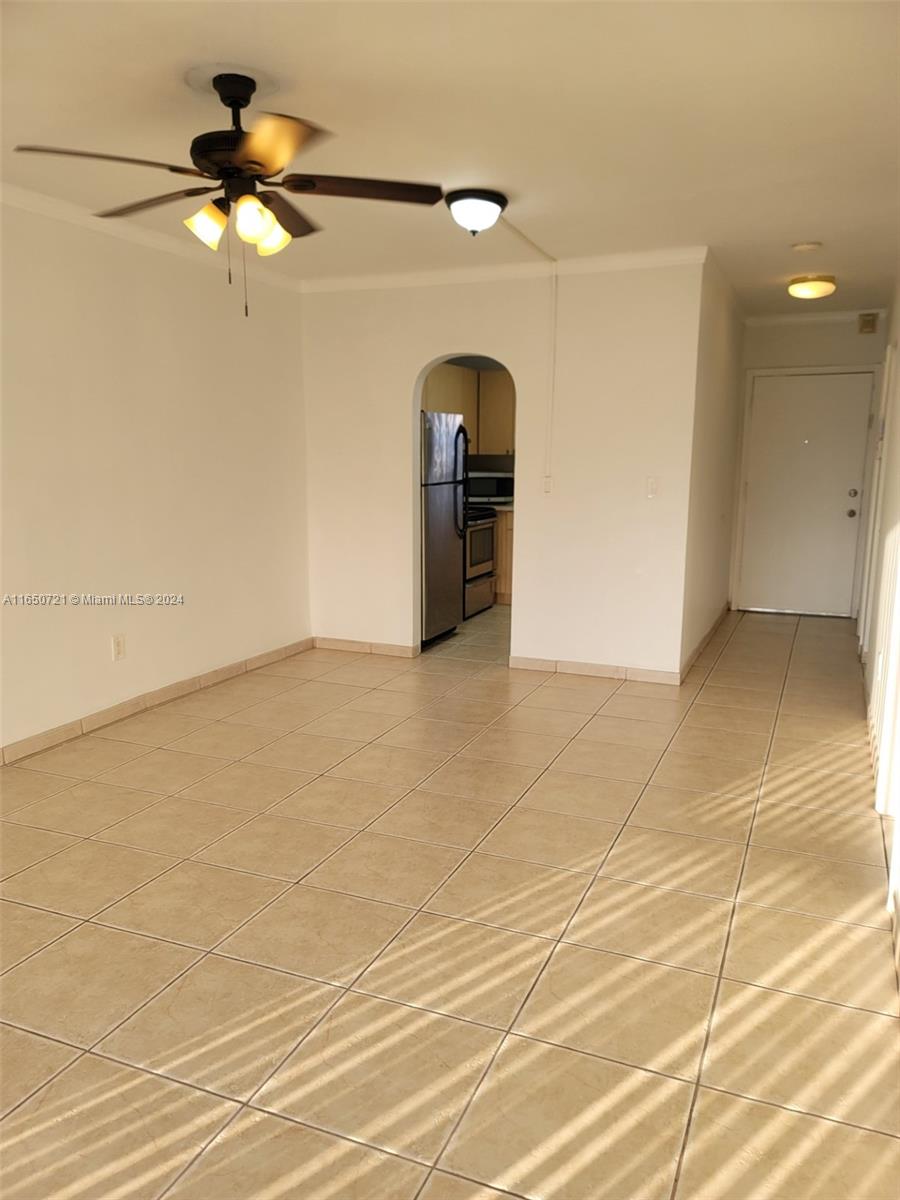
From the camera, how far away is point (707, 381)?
16.3 feet

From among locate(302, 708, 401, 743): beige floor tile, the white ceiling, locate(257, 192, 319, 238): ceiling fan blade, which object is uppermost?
the white ceiling

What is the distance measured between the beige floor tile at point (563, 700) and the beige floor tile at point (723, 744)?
1.78ft

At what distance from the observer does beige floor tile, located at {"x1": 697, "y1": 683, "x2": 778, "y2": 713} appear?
177 inches

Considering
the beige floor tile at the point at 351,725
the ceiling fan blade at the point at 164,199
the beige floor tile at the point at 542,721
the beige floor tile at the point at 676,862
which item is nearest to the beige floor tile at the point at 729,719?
the beige floor tile at the point at 542,721

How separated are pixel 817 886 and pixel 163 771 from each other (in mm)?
2527

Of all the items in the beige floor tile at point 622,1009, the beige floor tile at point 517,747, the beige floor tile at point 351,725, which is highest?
the beige floor tile at point 351,725

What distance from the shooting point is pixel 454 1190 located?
1538 millimetres

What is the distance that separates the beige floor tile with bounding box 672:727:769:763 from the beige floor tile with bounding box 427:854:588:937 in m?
1.35

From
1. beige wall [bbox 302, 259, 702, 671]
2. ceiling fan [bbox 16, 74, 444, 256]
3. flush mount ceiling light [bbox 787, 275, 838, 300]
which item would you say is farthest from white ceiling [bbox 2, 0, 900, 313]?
flush mount ceiling light [bbox 787, 275, 838, 300]

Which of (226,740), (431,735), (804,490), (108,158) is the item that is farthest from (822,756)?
(804,490)

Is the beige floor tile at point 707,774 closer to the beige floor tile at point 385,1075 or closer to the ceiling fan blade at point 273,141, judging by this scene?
the beige floor tile at point 385,1075

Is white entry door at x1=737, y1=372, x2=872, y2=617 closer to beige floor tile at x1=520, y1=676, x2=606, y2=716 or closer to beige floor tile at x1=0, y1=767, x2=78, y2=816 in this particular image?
beige floor tile at x1=520, y1=676, x2=606, y2=716

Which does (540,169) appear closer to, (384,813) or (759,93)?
(759,93)

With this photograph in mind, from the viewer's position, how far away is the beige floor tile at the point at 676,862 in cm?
262
